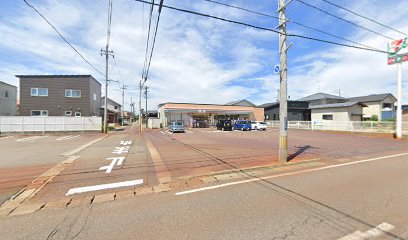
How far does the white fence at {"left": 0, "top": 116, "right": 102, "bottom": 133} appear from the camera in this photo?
2148cm

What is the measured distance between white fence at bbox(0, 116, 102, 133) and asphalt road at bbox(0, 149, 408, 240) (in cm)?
2349

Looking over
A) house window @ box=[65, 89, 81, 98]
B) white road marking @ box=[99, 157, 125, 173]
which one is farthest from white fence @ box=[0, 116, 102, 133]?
white road marking @ box=[99, 157, 125, 173]

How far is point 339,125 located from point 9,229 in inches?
1232

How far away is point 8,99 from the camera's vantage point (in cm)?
2975

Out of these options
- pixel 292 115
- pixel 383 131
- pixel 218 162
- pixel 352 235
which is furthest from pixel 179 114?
pixel 352 235

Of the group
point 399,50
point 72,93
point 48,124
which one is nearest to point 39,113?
point 72,93

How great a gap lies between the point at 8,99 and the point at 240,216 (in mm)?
38997

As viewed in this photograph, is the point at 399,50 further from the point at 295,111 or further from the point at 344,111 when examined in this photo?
the point at 295,111

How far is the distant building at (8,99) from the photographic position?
28031mm

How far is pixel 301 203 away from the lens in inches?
166

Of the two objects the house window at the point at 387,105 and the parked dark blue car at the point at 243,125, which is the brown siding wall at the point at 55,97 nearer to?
the parked dark blue car at the point at 243,125

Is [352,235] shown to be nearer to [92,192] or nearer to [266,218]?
[266,218]

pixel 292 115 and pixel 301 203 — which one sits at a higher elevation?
pixel 292 115

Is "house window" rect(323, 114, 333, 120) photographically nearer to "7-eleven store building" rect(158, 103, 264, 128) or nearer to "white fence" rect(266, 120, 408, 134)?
"white fence" rect(266, 120, 408, 134)
